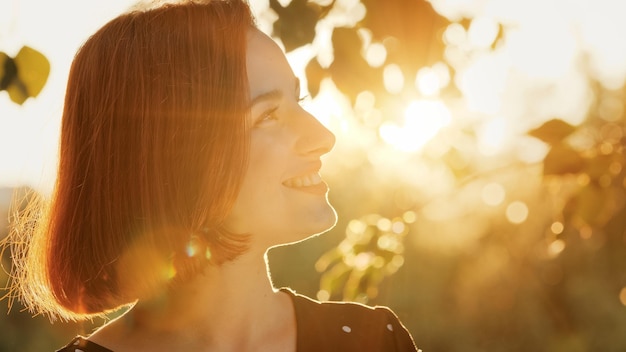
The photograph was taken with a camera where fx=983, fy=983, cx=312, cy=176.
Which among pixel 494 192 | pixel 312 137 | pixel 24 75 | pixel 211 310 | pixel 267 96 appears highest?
pixel 24 75

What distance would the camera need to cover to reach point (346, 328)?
2725 mm

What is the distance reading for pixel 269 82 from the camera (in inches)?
96.3

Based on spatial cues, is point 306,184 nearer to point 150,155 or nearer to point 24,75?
point 150,155

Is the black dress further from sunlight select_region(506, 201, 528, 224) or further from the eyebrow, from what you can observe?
sunlight select_region(506, 201, 528, 224)

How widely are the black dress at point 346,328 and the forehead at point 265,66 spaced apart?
0.58m

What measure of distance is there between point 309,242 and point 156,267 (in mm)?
23305

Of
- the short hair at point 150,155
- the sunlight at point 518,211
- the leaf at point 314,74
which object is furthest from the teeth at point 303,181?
the sunlight at point 518,211

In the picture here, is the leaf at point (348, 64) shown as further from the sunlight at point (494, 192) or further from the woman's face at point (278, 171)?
the sunlight at point (494, 192)

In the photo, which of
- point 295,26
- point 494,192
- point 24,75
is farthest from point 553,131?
point 494,192

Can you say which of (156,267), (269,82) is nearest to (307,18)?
(269,82)

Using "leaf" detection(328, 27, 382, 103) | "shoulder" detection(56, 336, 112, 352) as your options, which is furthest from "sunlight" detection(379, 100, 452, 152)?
"shoulder" detection(56, 336, 112, 352)

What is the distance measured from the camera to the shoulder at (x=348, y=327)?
2.62 m

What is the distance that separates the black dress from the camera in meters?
2.62

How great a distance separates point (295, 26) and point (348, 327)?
2.75 ft
